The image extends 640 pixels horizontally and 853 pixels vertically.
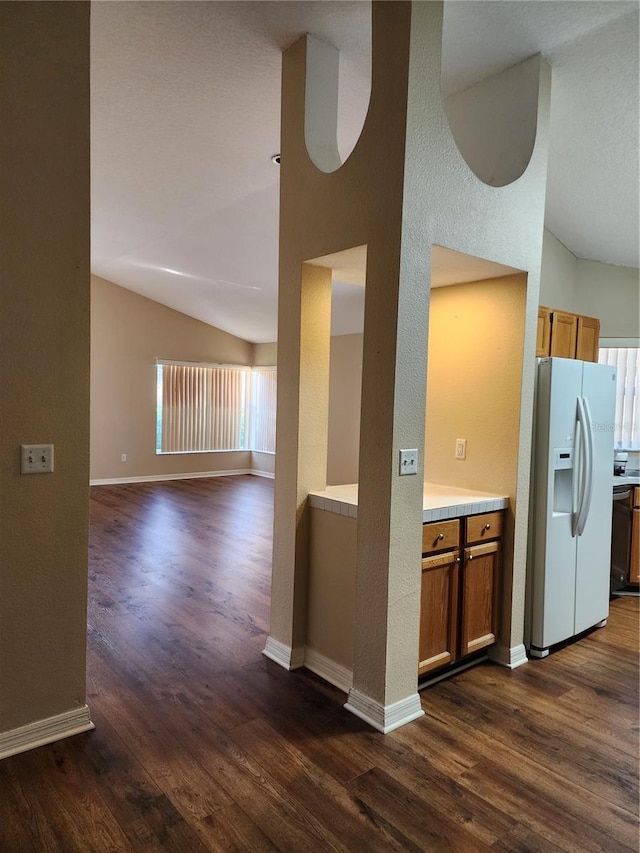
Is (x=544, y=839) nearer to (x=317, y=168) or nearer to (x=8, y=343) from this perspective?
(x=8, y=343)

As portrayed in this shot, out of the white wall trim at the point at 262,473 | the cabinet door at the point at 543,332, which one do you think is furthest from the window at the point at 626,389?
Result: the white wall trim at the point at 262,473

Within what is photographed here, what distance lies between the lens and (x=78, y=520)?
2.34m

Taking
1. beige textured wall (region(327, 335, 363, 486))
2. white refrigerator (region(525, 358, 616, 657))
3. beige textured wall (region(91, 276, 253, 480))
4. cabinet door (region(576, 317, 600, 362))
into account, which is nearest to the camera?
white refrigerator (region(525, 358, 616, 657))

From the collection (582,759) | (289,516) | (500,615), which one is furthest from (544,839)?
(289,516)

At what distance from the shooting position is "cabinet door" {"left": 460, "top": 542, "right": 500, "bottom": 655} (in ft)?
9.60

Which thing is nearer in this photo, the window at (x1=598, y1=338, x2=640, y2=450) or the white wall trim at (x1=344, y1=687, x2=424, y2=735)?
the white wall trim at (x1=344, y1=687, x2=424, y2=735)

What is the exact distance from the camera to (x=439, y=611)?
9.21 feet

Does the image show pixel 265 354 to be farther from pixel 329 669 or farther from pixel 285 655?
pixel 329 669

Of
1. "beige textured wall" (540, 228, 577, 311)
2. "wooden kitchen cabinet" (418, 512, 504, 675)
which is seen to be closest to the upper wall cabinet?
"beige textured wall" (540, 228, 577, 311)

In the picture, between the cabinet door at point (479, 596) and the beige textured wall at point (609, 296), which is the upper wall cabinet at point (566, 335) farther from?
the cabinet door at point (479, 596)

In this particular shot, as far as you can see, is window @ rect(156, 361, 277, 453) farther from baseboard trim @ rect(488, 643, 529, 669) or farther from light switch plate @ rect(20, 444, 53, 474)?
light switch plate @ rect(20, 444, 53, 474)

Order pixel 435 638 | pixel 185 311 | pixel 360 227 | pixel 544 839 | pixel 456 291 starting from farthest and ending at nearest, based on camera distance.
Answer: pixel 185 311 → pixel 456 291 → pixel 435 638 → pixel 360 227 → pixel 544 839

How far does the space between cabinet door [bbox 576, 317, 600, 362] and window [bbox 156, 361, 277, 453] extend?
239 inches

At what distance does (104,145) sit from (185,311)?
203 inches
